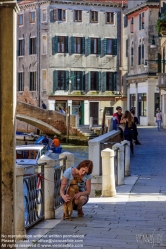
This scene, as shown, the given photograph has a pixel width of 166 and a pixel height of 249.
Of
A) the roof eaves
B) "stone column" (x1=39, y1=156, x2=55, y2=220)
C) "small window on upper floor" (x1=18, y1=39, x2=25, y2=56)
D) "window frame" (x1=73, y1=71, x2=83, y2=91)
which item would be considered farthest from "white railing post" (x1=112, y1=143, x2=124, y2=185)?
"small window on upper floor" (x1=18, y1=39, x2=25, y2=56)

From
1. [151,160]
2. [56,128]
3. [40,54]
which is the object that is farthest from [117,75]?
[151,160]

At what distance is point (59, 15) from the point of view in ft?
182

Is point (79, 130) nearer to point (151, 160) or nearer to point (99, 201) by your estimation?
point (151, 160)

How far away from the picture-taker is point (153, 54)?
4909 centimetres

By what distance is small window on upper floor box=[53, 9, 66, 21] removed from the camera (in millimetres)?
55406

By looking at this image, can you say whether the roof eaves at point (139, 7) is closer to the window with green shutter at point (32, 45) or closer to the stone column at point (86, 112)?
the stone column at point (86, 112)

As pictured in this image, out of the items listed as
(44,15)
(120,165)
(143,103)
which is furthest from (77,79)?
(120,165)

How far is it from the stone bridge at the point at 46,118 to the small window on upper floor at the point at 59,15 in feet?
33.2

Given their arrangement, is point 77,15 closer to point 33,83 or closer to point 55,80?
point 55,80

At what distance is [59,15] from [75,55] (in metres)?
3.26

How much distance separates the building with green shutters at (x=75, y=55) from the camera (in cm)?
5512

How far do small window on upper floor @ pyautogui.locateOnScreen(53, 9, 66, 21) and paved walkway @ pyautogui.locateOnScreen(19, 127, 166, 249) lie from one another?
136 ft

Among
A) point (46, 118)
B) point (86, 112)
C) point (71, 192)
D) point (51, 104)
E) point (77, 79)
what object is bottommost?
point (71, 192)

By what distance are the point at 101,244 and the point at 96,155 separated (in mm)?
7507
